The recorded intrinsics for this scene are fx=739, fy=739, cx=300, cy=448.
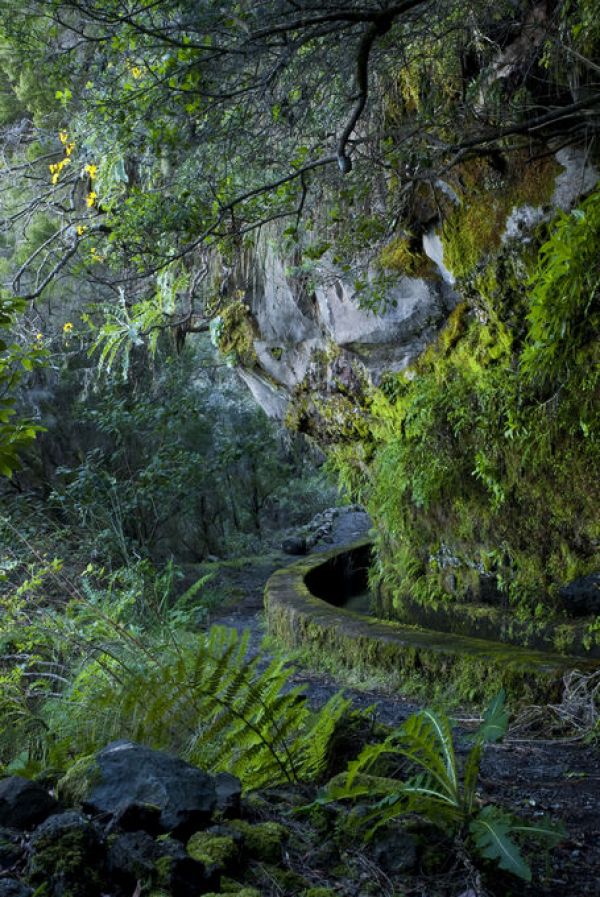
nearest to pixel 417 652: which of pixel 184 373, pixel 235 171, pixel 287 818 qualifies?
pixel 287 818

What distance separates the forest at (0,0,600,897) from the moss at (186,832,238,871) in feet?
0.04

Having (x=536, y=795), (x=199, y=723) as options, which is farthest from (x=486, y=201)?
(x=199, y=723)

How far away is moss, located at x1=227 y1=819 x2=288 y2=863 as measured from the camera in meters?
2.11

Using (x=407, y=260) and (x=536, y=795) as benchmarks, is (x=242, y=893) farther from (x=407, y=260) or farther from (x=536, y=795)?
(x=407, y=260)

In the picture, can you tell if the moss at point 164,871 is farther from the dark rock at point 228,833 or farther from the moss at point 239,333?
the moss at point 239,333

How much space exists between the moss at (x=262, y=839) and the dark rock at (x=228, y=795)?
5 cm

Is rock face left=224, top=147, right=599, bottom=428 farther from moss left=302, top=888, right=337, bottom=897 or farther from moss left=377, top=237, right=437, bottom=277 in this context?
moss left=302, top=888, right=337, bottom=897

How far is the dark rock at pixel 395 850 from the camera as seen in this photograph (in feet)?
6.93

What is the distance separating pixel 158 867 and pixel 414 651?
3.61 metres

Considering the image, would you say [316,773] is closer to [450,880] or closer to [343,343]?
[450,880]

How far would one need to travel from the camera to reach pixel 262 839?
2.14m

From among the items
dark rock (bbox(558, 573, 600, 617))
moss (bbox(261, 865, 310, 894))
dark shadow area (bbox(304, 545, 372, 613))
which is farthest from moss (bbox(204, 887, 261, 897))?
dark shadow area (bbox(304, 545, 372, 613))

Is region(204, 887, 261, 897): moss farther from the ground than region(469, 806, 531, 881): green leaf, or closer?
farther from the ground

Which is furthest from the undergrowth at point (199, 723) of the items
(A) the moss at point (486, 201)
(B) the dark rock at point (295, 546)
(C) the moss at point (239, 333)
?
(B) the dark rock at point (295, 546)
